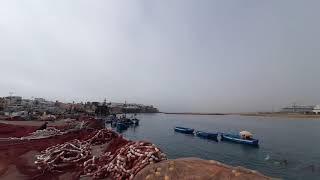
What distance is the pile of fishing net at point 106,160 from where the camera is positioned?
877cm

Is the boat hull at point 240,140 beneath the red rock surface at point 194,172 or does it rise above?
beneath

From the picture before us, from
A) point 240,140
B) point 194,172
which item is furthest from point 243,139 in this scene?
point 194,172

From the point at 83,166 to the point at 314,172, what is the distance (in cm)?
2609

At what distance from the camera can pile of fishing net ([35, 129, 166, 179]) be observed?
877 cm

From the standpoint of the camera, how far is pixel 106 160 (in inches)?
440

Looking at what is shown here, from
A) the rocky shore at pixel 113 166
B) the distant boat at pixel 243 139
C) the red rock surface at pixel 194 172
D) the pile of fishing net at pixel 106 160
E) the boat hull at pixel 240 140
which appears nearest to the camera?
the red rock surface at pixel 194 172

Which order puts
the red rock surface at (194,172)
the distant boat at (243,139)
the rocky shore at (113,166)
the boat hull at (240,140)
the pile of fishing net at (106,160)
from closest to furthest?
the red rock surface at (194,172), the rocky shore at (113,166), the pile of fishing net at (106,160), the boat hull at (240,140), the distant boat at (243,139)

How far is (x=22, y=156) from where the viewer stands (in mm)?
13492

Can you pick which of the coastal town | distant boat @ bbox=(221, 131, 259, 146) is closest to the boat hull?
distant boat @ bbox=(221, 131, 259, 146)

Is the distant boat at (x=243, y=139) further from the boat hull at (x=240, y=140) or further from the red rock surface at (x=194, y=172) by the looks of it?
the red rock surface at (x=194, y=172)

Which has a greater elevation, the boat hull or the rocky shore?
the rocky shore

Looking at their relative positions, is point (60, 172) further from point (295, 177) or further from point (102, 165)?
point (295, 177)

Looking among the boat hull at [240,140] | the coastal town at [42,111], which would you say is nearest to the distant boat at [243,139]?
the boat hull at [240,140]

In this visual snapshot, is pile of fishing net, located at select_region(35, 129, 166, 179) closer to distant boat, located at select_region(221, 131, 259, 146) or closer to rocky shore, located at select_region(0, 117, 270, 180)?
rocky shore, located at select_region(0, 117, 270, 180)
